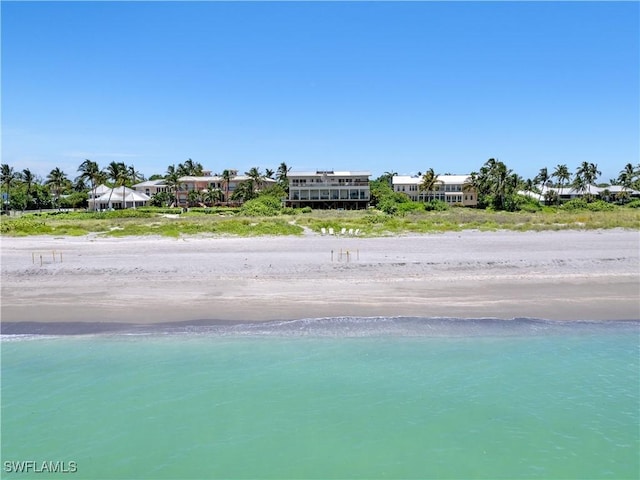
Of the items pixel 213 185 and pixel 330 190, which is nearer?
pixel 330 190

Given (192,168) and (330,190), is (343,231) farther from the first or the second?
(192,168)

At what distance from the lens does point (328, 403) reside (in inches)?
406

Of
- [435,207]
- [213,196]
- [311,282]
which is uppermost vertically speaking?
[213,196]

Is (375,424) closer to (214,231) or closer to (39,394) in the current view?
(39,394)

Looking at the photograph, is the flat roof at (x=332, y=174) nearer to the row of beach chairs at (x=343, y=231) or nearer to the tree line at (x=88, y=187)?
the tree line at (x=88, y=187)

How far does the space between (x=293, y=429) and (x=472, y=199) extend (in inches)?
3532

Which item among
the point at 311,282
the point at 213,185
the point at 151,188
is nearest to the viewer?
the point at 311,282

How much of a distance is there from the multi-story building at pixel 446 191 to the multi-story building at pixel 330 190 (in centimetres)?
1435

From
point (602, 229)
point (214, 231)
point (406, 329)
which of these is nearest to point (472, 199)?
point (602, 229)

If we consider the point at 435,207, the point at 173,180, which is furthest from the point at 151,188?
the point at 435,207

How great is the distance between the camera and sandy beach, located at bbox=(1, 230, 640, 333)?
627 inches

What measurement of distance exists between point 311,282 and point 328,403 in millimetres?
9428

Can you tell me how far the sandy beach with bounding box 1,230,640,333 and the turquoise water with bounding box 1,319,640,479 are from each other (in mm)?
1763

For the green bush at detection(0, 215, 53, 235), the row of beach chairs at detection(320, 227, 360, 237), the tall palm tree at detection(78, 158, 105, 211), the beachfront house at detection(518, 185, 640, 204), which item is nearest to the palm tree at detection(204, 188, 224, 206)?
the tall palm tree at detection(78, 158, 105, 211)
